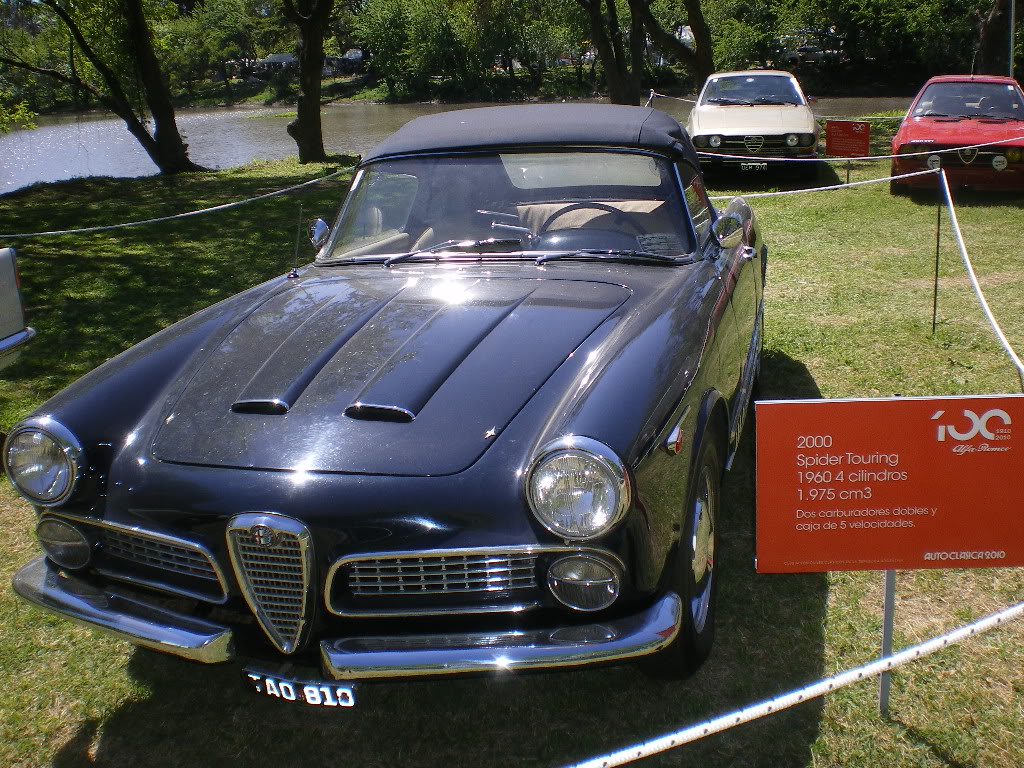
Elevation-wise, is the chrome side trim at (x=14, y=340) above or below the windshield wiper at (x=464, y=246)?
below

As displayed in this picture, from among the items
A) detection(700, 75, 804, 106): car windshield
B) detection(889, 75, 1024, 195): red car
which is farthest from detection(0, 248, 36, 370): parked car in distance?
detection(700, 75, 804, 106): car windshield

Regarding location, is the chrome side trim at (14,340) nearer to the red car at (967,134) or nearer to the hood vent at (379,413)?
the hood vent at (379,413)

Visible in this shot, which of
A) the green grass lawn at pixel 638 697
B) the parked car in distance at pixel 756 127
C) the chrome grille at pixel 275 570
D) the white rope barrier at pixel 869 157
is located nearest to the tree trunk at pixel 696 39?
the parked car in distance at pixel 756 127

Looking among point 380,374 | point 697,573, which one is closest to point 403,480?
point 380,374

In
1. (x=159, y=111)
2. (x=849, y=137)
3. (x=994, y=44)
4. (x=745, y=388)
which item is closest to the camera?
(x=745, y=388)

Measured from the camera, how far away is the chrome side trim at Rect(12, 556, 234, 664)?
2441mm

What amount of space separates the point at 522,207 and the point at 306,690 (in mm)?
2228

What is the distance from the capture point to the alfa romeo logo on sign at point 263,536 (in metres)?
2.38

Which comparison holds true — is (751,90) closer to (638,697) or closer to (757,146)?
(757,146)

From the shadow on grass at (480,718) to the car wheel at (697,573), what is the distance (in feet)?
0.54

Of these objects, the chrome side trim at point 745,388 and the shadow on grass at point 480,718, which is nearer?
the shadow on grass at point 480,718

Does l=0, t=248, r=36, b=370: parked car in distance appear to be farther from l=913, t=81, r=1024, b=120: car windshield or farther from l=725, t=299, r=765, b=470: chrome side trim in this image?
l=913, t=81, r=1024, b=120: car windshield

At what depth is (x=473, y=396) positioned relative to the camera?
265 centimetres

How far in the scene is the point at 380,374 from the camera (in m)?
2.80
